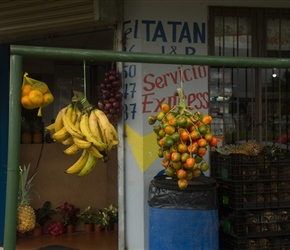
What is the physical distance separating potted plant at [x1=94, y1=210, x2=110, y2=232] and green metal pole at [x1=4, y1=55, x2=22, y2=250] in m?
4.43

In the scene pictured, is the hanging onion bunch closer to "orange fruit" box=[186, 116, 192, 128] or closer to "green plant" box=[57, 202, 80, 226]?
"green plant" box=[57, 202, 80, 226]

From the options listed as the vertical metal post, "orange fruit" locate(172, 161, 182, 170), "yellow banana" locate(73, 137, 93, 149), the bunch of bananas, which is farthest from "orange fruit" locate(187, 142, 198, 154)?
the vertical metal post

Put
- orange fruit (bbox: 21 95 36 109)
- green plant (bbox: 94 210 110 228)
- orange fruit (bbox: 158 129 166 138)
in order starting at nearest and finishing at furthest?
orange fruit (bbox: 21 95 36 109), orange fruit (bbox: 158 129 166 138), green plant (bbox: 94 210 110 228)

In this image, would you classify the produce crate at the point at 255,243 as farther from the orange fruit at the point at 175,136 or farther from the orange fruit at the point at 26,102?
the orange fruit at the point at 26,102

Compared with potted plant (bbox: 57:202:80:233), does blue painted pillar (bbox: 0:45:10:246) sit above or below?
above

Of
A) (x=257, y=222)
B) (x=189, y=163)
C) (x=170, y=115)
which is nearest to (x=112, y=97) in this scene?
(x=257, y=222)

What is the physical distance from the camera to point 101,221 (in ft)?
22.8

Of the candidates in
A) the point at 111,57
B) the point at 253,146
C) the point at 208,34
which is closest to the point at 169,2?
the point at 208,34

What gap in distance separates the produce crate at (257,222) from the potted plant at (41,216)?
296cm

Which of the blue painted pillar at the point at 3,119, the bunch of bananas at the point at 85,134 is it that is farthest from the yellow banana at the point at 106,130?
the blue painted pillar at the point at 3,119

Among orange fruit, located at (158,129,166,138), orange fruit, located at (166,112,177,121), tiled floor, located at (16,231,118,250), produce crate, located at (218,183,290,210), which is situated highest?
orange fruit, located at (166,112,177,121)

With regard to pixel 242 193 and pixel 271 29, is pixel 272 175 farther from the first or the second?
pixel 271 29

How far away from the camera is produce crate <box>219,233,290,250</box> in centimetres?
504

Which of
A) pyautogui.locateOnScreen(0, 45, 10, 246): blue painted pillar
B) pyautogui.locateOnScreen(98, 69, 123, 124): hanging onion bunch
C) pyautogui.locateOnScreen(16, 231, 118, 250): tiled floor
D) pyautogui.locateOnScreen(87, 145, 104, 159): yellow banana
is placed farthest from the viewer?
pyautogui.locateOnScreen(0, 45, 10, 246): blue painted pillar
